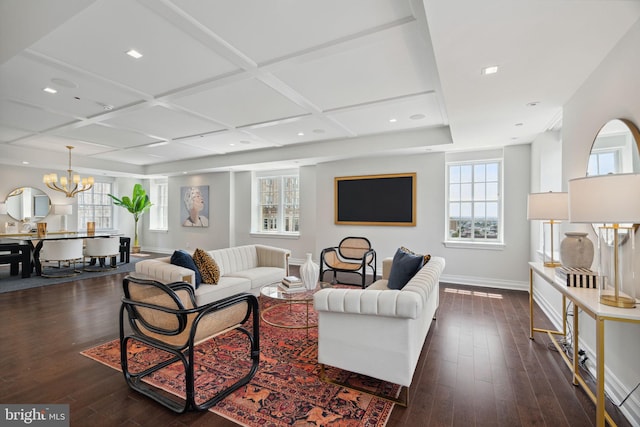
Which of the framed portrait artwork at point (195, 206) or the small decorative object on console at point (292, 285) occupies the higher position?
the framed portrait artwork at point (195, 206)

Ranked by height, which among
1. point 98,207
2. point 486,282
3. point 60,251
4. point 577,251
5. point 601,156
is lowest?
point 486,282

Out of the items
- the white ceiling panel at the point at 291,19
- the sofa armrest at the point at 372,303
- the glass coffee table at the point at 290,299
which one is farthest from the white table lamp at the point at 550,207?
the glass coffee table at the point at 290,299

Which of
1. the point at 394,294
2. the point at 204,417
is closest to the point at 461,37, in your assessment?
the point at 394,294

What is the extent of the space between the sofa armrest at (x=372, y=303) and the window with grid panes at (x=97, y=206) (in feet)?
32.4

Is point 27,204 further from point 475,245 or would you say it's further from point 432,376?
point 475,245

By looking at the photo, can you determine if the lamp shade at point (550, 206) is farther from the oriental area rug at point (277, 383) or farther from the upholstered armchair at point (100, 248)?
the upholstered armchair at point (100, 248)

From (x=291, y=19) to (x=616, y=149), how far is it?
8.28 feet

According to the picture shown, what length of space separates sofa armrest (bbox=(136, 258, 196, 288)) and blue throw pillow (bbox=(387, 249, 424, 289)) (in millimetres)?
2181

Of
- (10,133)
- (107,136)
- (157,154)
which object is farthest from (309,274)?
(10,133)

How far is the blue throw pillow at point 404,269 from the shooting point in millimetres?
2786

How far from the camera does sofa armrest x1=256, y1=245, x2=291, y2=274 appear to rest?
15.2ft

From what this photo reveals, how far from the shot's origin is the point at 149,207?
988 centimetres

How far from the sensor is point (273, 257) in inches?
185

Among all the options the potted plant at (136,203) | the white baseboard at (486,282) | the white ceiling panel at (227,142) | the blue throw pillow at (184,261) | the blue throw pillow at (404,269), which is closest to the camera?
the blue throw pillow at (404,269)
